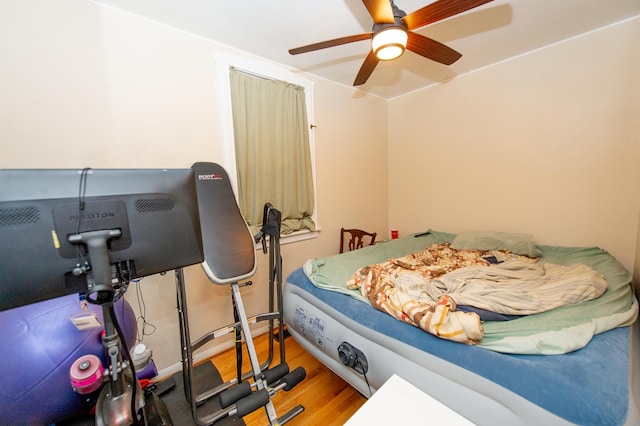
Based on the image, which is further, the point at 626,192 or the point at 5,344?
the point at 626,192

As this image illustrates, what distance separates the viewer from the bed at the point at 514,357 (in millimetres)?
827

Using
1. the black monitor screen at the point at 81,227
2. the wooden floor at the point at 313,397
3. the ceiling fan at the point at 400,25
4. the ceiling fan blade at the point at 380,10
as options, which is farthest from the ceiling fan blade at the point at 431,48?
the wooden floor at the point at 313,397

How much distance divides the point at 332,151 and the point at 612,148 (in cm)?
240

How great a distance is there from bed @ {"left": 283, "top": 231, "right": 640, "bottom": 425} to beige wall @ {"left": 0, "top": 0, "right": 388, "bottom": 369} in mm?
1068

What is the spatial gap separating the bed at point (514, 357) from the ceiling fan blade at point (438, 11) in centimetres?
158

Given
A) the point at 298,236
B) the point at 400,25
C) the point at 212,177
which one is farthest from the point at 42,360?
the point at 400,25

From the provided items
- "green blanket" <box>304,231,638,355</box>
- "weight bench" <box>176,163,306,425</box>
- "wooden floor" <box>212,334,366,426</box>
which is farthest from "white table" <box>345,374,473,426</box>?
"wooden floor" <box>212,334,366,426</box>

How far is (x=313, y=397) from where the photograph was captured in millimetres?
1585

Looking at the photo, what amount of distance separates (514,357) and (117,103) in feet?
8.35

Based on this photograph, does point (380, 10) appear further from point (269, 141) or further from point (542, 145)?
point (542, 145)

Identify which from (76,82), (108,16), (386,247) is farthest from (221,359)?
(108,16)

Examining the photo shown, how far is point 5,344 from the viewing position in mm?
974

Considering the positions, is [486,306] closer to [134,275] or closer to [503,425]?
[503,425]

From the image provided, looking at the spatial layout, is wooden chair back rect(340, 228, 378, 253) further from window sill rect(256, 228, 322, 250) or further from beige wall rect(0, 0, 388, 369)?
beige wall rect(0, 0, 388, 369)
